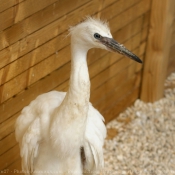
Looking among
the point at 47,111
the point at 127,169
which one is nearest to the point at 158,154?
the point at 127,169

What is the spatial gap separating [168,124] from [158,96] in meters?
0.25

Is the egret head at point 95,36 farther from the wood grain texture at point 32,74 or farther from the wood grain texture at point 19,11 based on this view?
the wood grain texture at point 32,74

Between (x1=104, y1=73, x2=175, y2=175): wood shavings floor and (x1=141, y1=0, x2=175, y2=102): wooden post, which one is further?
(x1=141, y1=0, x2=175, y2=102): wooden post

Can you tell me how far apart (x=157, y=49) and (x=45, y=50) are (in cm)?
93

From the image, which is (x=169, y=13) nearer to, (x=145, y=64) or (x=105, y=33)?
→ (x=145, y=64)

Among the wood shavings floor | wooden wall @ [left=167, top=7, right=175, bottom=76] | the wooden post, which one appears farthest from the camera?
wooden wall @ [left=167, top=7, right=175, bottom=76]

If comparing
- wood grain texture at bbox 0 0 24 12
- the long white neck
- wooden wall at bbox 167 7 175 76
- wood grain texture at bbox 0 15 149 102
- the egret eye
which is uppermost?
wooden wall at bbox 167 7 175 76

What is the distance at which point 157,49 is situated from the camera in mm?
2930

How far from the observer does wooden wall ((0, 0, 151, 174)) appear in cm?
205

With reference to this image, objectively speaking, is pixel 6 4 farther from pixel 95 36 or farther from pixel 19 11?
pixel 95 36

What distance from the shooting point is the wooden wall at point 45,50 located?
80.7 inches

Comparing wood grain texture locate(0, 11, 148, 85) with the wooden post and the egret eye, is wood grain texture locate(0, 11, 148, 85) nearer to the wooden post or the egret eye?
the egret eye

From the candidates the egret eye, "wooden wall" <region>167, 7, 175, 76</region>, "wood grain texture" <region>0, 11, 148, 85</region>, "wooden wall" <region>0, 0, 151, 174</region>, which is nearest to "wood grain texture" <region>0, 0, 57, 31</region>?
"wooden wall" <region>0, 0, 151, 174</region>

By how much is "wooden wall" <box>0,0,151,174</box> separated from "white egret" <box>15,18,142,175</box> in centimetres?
21
